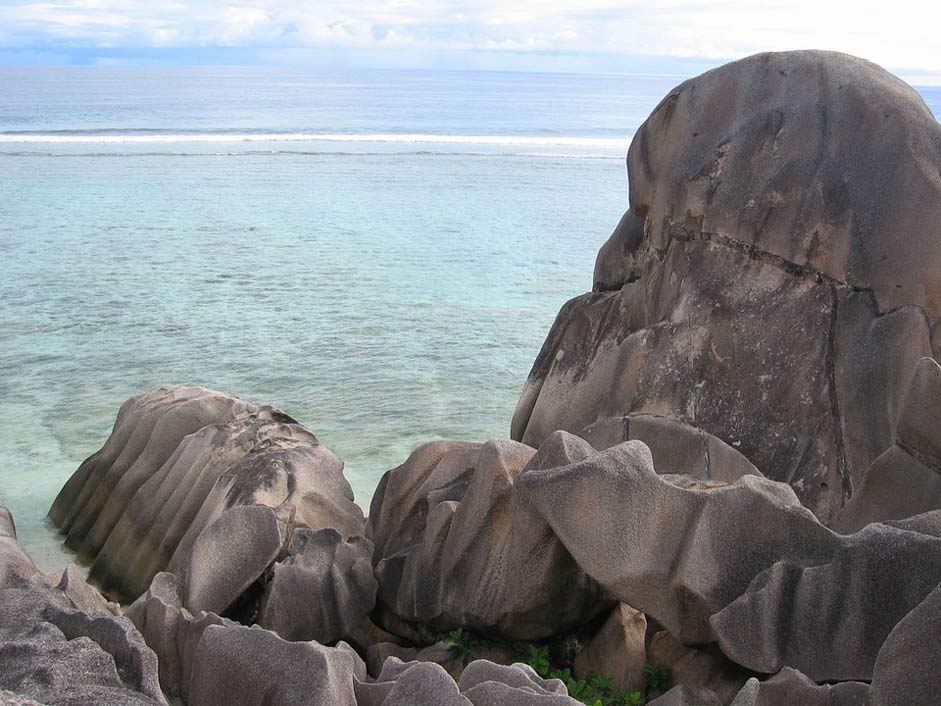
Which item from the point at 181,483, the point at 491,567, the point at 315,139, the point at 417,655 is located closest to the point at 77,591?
the point at 417,655

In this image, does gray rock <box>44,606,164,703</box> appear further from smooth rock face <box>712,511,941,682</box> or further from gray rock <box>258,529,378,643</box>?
smooth rock face <box>712,511,941,682</box>

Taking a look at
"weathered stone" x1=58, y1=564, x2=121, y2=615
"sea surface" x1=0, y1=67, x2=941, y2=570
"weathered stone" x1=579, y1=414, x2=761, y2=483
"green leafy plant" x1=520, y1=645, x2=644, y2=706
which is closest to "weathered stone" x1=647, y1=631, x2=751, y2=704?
"green leafy plant" x1=520, y1=645, x2=644, y2=706

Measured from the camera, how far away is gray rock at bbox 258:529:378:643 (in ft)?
14.3

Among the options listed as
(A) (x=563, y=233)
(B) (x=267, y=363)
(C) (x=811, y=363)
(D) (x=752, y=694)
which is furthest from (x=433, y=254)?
(D) (x=752, y=694)

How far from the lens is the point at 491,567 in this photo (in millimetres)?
4102

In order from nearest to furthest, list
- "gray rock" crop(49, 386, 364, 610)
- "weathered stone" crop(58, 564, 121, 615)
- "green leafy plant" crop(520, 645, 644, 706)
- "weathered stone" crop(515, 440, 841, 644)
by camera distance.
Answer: "weathered stone" crop(515, 440, 841, 644) < "green leafy plant" crop(520, 645, 644, 706) < "weathered stone" crop(58, 564, 121, 615) < "gray rock" crop(49, 386, 364, 610)

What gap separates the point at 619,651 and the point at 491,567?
538 millimetres

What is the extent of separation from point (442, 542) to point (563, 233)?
13.7m

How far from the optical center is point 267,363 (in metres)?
9.93

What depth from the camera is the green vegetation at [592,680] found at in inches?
149

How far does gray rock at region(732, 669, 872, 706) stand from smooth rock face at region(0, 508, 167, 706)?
1.62 meters

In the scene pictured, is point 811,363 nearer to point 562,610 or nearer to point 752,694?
point 562,610

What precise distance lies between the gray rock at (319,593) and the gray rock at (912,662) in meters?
2.19

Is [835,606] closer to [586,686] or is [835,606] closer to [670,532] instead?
[670,532]
